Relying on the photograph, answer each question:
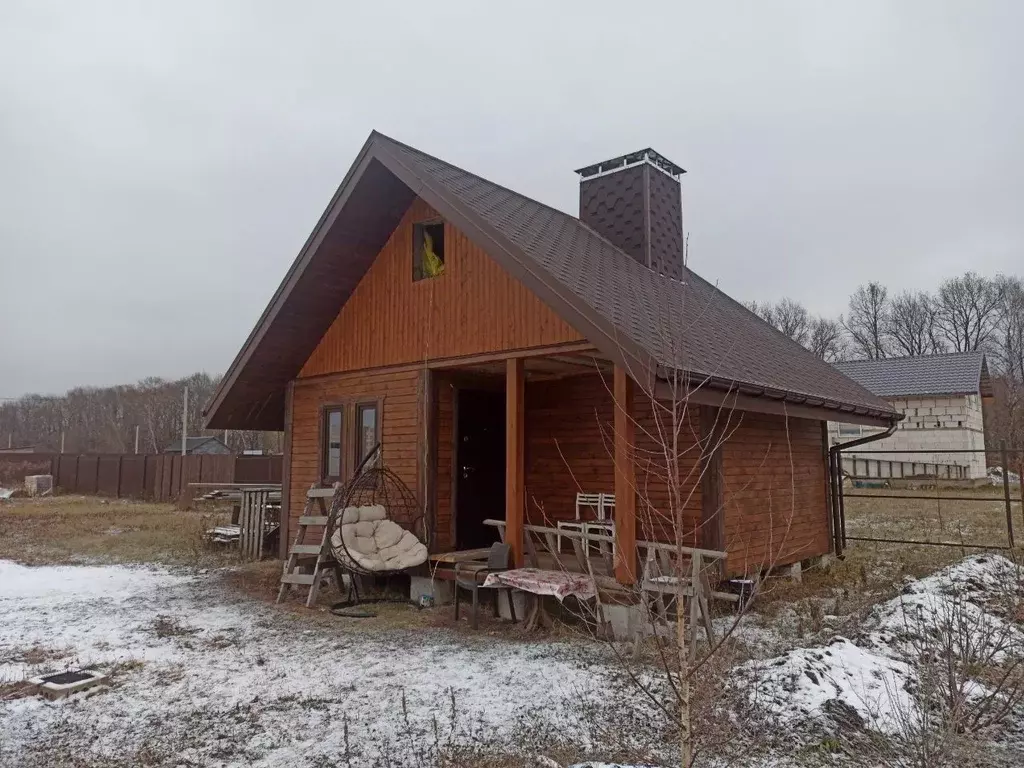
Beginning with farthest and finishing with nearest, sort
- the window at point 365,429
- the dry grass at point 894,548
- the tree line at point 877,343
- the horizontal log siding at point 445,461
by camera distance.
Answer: the tree line at point 877,343 < the window at point 365,429 < the horizontal log siding at point 445,461 < the dry grass at point 894,548

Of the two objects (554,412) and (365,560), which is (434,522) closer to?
(365,560)

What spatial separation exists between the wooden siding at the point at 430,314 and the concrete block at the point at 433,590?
262 cm

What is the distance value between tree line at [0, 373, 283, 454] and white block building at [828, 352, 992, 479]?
4516cm

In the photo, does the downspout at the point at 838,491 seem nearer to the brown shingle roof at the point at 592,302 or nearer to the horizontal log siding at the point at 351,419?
the brown shingle roof at the point at 592,302

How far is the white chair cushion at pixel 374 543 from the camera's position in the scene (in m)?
7.80

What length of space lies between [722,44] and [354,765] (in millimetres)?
11583

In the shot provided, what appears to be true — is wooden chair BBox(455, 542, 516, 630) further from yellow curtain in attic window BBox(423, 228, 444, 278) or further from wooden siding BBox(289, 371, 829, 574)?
yellow curtain in attic window BBox(423, 228, 444, 278)

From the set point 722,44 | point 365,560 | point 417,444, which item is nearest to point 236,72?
point 722,44

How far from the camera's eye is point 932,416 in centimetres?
2453

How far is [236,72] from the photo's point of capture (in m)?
17.9

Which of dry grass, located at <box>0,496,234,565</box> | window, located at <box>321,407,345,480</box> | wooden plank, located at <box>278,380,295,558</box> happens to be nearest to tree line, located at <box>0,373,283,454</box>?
dry grass, located at <box>0,496,234,565</box>

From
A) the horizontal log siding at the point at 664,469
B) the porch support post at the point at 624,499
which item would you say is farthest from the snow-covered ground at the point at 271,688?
the horizontal log siding at the point at 664,469

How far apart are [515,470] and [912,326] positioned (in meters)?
47.8

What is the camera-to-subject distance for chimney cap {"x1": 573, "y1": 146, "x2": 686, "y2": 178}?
11242 millimetres
